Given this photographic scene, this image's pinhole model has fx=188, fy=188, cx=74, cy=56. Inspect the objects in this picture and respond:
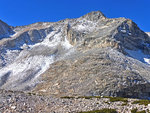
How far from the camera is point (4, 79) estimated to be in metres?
59.6

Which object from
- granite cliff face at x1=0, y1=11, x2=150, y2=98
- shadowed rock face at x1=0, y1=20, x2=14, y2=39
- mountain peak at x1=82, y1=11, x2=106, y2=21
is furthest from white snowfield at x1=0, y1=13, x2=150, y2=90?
shadowed rock face at x1=0, y1=20, x2=14, y2=39

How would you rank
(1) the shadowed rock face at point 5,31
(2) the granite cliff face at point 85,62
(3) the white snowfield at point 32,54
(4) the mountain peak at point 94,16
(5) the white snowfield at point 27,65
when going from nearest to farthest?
(2) the granite cliff face at point 85,62, (5) the white snowfield at point 27,65, (3) the white snowfield at point 32,54, (4) the mountain peak at point 94,16, (1) the shadowed rock face at point 5,31

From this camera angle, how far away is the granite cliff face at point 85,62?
39219 mm

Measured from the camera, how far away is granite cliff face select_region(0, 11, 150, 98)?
39.2 m

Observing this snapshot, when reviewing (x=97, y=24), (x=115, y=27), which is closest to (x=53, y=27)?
(x=97, y=24)

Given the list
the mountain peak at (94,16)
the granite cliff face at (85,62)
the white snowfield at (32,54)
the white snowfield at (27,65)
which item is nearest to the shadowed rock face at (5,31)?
the white snowfield at (32,54)

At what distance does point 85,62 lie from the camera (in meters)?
49.7

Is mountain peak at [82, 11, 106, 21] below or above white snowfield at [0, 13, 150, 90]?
above

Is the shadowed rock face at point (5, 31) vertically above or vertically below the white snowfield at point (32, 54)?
above

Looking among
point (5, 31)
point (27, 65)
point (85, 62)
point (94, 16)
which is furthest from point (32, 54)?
point (5, 31)

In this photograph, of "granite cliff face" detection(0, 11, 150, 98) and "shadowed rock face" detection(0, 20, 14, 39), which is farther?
"shadowed rock face" detection(0, 20, 14, 39)

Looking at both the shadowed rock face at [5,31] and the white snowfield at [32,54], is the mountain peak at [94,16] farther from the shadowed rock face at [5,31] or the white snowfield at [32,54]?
the shadowed rock face at [5,31]

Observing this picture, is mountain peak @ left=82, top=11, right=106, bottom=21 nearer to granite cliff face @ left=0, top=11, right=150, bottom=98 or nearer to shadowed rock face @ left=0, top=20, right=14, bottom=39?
granite cliff face @ left=0, top=11, right=150, bottom=98

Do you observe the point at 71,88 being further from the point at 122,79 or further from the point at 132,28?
the point at 132,28
